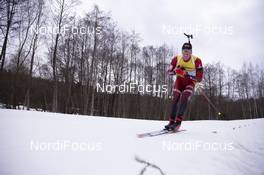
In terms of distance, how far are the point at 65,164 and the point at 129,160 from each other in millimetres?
884

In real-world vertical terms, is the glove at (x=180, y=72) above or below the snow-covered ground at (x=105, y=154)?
above

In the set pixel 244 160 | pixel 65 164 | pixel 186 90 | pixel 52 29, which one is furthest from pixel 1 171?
pixel 52 29

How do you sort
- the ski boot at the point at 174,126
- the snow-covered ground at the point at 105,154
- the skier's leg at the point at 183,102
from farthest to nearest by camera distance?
the skier's leg at the point at 183,102, the ski boot at the point at 174,126, the snow-covered ground at the point at 105,154

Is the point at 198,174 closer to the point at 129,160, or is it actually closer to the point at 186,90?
the point at 129,160

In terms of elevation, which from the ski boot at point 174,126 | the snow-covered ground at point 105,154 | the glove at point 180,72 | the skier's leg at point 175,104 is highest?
the glove at point 180,72

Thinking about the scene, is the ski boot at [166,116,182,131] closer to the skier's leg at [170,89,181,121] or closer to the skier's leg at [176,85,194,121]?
the skier's leg at [176,85,194,121]

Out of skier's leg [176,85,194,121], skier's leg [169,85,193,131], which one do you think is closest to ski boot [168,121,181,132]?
skier's leg [169,85,193,131]

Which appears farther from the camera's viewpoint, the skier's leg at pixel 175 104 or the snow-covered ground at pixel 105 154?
the skier's leg at pixel 175 104

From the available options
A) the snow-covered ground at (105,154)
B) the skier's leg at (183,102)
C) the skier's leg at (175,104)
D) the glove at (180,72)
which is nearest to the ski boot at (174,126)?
the skier's leg at (183,102)

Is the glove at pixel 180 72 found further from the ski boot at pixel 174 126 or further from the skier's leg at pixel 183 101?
the ski boot at pixel 174 126

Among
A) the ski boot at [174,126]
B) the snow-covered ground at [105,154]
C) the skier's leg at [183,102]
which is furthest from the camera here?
the skier's leg at [183,102]

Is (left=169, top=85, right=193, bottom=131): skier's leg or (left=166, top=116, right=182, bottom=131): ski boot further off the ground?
(left=169, top=85, right=193, bottom=131): skier's leg

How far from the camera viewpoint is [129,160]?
8.57ft

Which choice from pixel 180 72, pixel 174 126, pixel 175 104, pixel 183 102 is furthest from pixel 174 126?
pixel 180 72
